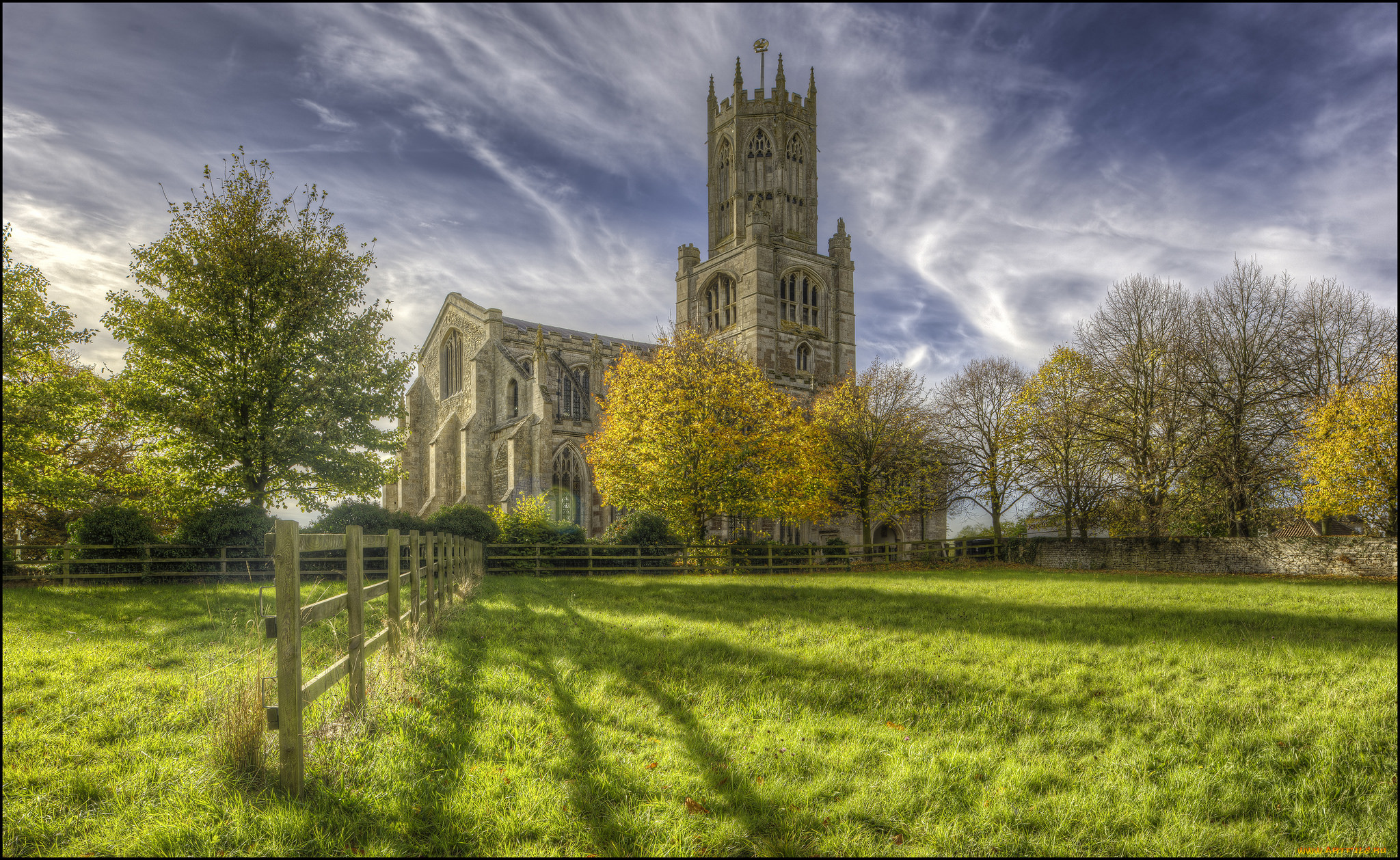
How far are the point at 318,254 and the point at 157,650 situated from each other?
14704 millimetres

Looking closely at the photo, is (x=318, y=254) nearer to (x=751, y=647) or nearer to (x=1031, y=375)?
(x=751, y=647)

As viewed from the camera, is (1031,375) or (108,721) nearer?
(108,721)

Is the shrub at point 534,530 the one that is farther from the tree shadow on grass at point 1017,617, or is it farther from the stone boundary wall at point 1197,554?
the stone boundary wall at point 1197,554

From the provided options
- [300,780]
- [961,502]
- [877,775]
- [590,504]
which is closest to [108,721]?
[300,780]

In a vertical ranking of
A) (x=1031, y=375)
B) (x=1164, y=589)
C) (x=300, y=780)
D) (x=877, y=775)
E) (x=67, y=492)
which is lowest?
(x=1164, y=589)

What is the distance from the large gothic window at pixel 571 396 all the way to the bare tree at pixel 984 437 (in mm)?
19833

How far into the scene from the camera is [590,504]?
36.0 m

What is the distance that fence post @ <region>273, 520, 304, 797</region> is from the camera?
361 cm

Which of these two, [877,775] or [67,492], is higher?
[67,492]

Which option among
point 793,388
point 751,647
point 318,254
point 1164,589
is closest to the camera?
point 751,647

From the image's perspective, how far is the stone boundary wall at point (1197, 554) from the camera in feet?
41.6

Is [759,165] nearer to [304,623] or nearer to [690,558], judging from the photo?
[690,558]

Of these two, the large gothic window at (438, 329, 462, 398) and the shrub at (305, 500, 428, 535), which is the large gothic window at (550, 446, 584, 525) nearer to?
the large gothic window at (438, 329, 462, 398)

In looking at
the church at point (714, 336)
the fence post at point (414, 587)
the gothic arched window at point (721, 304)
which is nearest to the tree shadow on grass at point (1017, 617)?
the fence post at point (414, 587)
